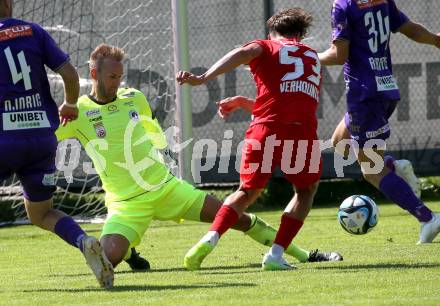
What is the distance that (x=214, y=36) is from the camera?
13.0m

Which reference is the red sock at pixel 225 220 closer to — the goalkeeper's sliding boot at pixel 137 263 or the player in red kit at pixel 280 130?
the player in red kit at pixel 280 130

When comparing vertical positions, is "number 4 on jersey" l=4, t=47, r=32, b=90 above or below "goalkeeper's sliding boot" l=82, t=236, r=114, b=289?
above

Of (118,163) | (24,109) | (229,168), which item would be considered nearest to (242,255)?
(118,163)

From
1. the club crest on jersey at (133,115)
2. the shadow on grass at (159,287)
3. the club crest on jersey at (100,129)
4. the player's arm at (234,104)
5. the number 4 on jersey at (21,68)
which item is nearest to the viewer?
the shadow on grass at (159,287)

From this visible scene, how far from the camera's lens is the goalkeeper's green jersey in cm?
736

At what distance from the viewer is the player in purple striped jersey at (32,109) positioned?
6.02m

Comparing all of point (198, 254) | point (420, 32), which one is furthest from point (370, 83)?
point (198, 254)

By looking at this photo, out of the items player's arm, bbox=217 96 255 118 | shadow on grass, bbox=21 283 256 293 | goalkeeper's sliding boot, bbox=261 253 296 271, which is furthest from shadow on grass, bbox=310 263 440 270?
player's arm, bbox=217 96 255 118

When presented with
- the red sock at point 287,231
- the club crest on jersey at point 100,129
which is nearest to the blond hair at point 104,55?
the club crest on jersey at point 100,129

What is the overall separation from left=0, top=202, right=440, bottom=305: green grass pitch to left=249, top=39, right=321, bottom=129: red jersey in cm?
101

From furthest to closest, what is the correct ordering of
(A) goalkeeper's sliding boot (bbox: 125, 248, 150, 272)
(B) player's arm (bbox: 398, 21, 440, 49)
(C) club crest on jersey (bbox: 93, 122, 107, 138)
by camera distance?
(B) player's arm (bbox: 398, 21, 440, 49) < (C) club crest on jersey (bbox: 93, 122, 107, 138) < (A) goalkeeper's sliding boot (bbox: 125, 248, 150, 272)

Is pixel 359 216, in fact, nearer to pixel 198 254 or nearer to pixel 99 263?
pixel 198 254

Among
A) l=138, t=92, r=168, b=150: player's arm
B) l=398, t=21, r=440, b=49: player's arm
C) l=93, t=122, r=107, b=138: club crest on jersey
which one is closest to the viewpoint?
l=93, t=122, r=107, b=138: club crest on jersey

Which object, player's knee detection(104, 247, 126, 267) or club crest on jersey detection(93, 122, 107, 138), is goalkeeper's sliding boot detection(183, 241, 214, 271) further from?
club crest on jersey detection(93, 122, 107, 138)
